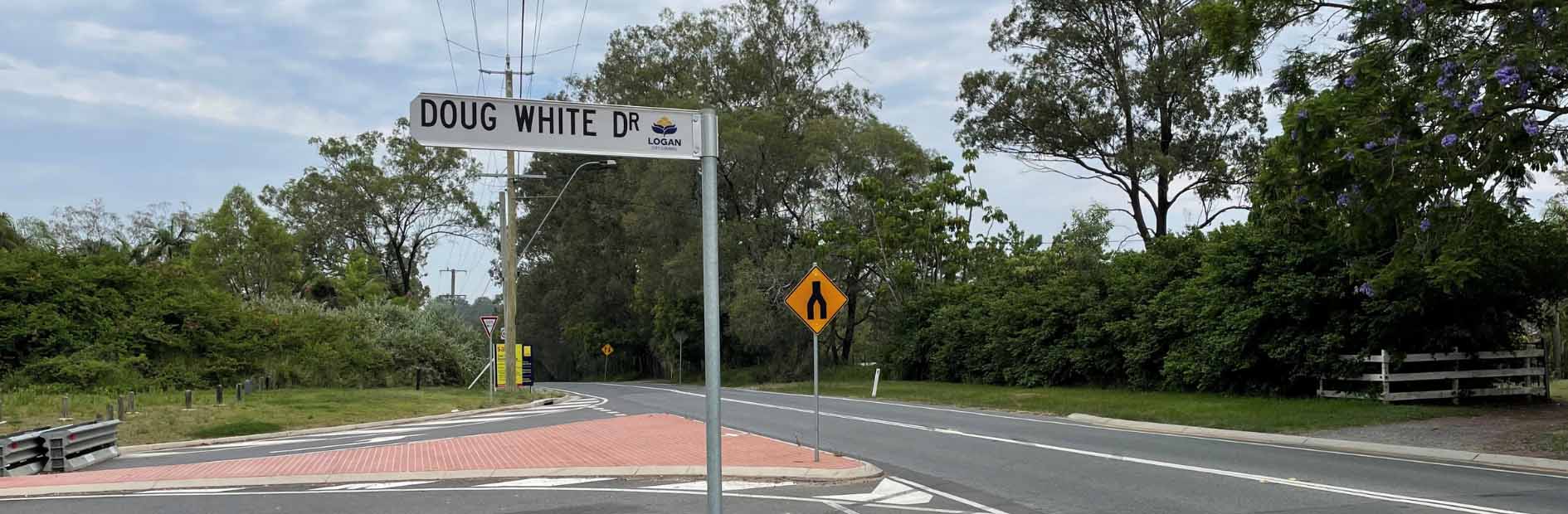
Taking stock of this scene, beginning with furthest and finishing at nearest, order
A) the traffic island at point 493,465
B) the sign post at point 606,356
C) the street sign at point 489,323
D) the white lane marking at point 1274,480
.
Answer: the sign post at point 606,356, the street sign at point 489,323, the traffic island at point 493,465, the white lane marking at point 1274,480

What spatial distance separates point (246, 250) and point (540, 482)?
4882cm

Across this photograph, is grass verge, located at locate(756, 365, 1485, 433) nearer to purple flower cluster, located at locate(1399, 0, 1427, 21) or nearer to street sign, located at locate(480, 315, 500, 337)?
purple flower cluster, located at locate(1399, 0, 1427, 21)

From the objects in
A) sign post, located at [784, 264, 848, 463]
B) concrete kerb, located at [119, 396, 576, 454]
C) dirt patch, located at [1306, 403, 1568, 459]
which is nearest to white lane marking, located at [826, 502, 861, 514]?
sign post, located at [784, 264, 848, 463]

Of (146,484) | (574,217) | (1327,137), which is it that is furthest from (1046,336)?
(574,217)

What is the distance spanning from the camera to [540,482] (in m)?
12.4

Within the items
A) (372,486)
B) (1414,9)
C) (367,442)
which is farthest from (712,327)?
(367,442)

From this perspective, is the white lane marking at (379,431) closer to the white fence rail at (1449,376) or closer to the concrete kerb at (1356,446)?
the concrete kerb at (1356,446)

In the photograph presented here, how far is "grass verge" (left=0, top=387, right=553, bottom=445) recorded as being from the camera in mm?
20991

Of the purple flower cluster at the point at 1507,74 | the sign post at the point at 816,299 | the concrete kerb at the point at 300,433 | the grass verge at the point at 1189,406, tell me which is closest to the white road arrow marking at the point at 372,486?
the sign post at the point at 816,299

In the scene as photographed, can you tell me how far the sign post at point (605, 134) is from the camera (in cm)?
458

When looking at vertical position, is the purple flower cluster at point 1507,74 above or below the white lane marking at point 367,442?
above

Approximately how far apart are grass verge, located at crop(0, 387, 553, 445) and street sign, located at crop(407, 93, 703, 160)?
18207 mm

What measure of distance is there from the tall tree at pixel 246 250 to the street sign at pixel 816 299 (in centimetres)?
4677

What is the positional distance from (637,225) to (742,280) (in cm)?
790
